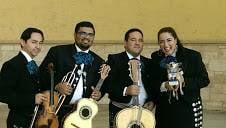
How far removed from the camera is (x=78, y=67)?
16.0 feet

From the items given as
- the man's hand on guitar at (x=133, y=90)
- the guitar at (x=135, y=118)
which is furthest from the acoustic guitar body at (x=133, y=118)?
the man's hand on guitar at (x=133, y=90)

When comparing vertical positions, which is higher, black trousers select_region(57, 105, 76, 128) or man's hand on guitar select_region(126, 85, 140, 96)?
man's hand on guitar select_region(126, 85, 140, 96)

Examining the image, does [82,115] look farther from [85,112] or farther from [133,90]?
[133,90]

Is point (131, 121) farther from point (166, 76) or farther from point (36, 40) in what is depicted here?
point (36, 40)

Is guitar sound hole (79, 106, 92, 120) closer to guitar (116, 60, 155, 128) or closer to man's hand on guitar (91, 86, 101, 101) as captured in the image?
man's hand on guitar (91, 86, 101, 101)

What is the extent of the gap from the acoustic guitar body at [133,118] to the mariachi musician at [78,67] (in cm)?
29

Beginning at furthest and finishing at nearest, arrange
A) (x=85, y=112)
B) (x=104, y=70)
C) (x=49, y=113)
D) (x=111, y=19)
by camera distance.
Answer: (x=111, y=19) → (x=104, y=70) → (x=85, y=112) → (x=49, y=113)

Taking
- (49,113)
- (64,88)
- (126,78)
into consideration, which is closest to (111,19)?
(126,78)

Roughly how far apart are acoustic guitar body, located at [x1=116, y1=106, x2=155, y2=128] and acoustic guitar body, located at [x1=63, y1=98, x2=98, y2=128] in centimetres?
26

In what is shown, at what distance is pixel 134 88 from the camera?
4.78 metres

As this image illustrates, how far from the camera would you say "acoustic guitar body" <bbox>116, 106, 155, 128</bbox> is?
4.66 m

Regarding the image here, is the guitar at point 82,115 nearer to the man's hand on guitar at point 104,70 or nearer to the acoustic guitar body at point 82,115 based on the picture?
the acoustic guitar body at point 82,115

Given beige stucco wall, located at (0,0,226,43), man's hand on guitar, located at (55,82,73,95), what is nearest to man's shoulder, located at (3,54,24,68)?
man's hand on guitar, located at (55,82,73,95)

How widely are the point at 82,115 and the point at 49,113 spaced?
304 mm
